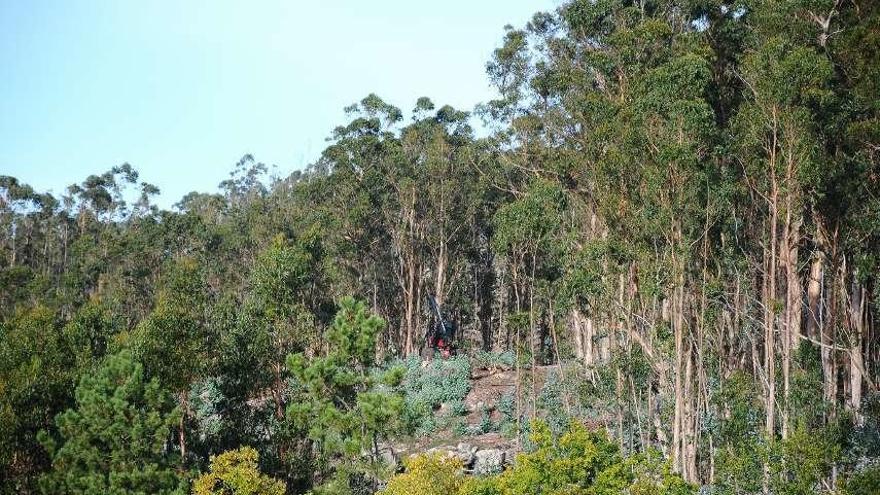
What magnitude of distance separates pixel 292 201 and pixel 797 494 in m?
42.7

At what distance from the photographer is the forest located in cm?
2011

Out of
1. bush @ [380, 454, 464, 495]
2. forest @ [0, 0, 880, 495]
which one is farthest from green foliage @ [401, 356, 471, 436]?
bush @ [380, 454, 464, 495]

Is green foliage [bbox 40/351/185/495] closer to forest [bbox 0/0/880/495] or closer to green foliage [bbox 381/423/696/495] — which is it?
forest [bbox 0/0/880/495]

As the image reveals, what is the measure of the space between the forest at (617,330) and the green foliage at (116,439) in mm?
69

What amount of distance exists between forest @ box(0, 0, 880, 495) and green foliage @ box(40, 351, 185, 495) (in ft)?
0.23

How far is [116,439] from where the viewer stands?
71.0 feet

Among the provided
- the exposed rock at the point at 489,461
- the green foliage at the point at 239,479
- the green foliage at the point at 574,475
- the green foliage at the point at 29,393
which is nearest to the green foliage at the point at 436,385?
the exposed rock at the point at 489,461

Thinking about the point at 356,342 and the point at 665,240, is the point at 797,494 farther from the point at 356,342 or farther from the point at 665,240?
the point at 356,342

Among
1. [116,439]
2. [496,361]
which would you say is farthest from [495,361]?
[116,439]

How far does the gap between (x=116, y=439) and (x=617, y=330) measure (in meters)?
15.8

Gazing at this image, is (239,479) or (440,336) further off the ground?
(440,336)

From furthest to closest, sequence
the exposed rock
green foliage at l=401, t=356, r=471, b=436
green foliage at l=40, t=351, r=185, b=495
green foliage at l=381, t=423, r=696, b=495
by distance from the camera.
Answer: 1. green foliage at l=401, t=356, r=471, b=436
2. the exposed rock
3. green foliage at l=40, t=351, r=185, b=495
4. green foliage at l=381, t=423, r=696, b=495

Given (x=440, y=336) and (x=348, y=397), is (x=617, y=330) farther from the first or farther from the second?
(x=440, y=336)

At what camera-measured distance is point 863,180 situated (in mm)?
21406
